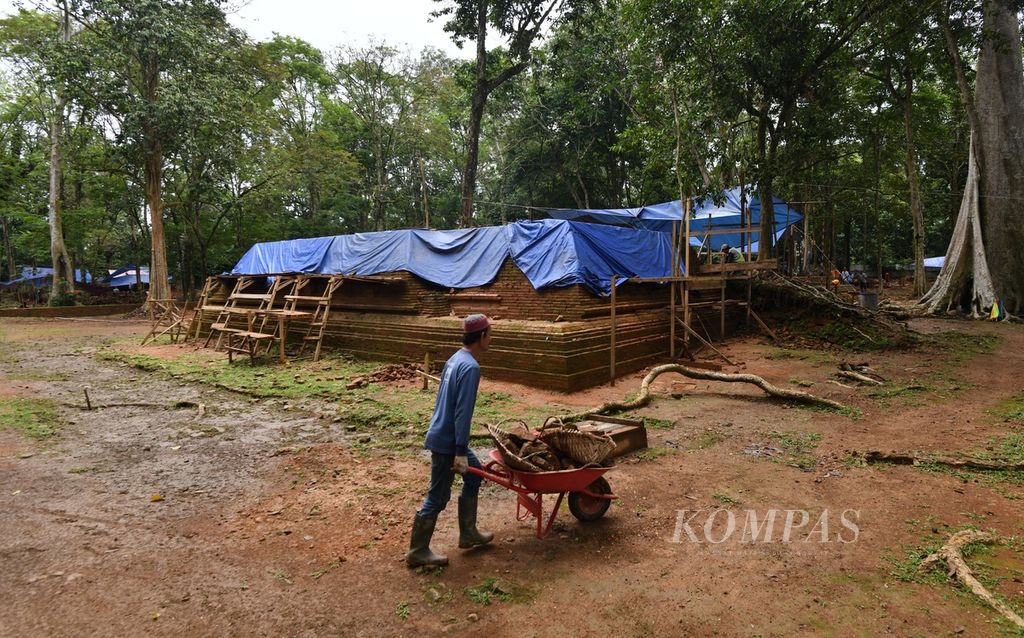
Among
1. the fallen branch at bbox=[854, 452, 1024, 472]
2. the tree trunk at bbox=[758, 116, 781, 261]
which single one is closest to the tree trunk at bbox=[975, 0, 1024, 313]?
the tree trunk at bbox=[758, 116, 781, 261]

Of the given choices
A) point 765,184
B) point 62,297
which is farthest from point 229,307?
point 62,297

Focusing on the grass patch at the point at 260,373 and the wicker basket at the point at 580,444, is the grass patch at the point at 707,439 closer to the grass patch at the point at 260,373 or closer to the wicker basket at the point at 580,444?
the wicker basket at the point at 580,444

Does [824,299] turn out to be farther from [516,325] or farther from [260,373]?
[260,373]

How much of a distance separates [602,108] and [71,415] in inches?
922

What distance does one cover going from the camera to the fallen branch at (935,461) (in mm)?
5020

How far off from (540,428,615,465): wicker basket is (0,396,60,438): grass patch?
653 centimetres

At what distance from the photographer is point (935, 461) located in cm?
521

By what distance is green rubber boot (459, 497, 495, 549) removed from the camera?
371cm

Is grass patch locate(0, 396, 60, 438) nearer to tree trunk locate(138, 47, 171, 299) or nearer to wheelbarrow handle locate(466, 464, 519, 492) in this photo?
wheelbarrow handle locate(466, 464, 519, 492)

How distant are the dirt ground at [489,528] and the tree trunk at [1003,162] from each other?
11904 millimetres

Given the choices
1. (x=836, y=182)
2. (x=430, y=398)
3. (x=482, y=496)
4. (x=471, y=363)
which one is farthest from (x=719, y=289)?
(x=836, y=182)

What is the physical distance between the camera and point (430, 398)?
344 inches

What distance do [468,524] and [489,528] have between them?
51 centimetres

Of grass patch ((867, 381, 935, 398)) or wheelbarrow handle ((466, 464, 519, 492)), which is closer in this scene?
wheelbarrow handle ((466, 464, 519, 492))
